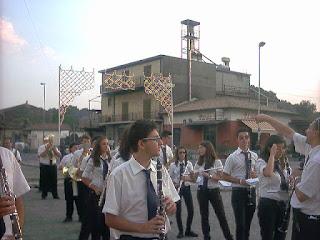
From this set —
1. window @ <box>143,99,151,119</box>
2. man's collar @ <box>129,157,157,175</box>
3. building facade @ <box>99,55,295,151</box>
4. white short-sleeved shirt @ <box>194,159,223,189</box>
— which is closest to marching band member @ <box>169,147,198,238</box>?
white short-sleeved shirt @ <box>194,159,223,189</box>

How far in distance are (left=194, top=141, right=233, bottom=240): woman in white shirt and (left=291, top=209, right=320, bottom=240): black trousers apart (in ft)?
11.6

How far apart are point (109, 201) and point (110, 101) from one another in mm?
58832

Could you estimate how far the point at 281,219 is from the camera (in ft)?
21.9

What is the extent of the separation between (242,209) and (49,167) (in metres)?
10.3

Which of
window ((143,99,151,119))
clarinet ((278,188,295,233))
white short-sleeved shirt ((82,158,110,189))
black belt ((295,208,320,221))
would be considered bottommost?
clarinet ((278,188,295,233))

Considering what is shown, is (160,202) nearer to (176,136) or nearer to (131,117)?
(176,136)

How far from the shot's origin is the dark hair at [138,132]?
13.0 feet

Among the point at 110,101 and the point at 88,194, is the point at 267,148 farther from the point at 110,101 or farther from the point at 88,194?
the point at 110,101

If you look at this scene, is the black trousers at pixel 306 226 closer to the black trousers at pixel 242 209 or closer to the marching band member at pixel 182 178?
the black trousers at pixel 242 209

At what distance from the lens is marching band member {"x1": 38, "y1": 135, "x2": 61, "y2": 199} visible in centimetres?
1591

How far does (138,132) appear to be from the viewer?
398cm

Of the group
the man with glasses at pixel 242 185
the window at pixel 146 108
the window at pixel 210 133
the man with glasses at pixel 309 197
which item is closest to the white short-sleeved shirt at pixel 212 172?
the man with glasses at pixel 242 185

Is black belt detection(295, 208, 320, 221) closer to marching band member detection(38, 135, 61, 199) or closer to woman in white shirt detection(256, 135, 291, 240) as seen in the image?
woman in white shirt detection(256, 135, 291, 240)

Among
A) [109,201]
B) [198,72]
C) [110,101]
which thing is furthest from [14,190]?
[110,101]
